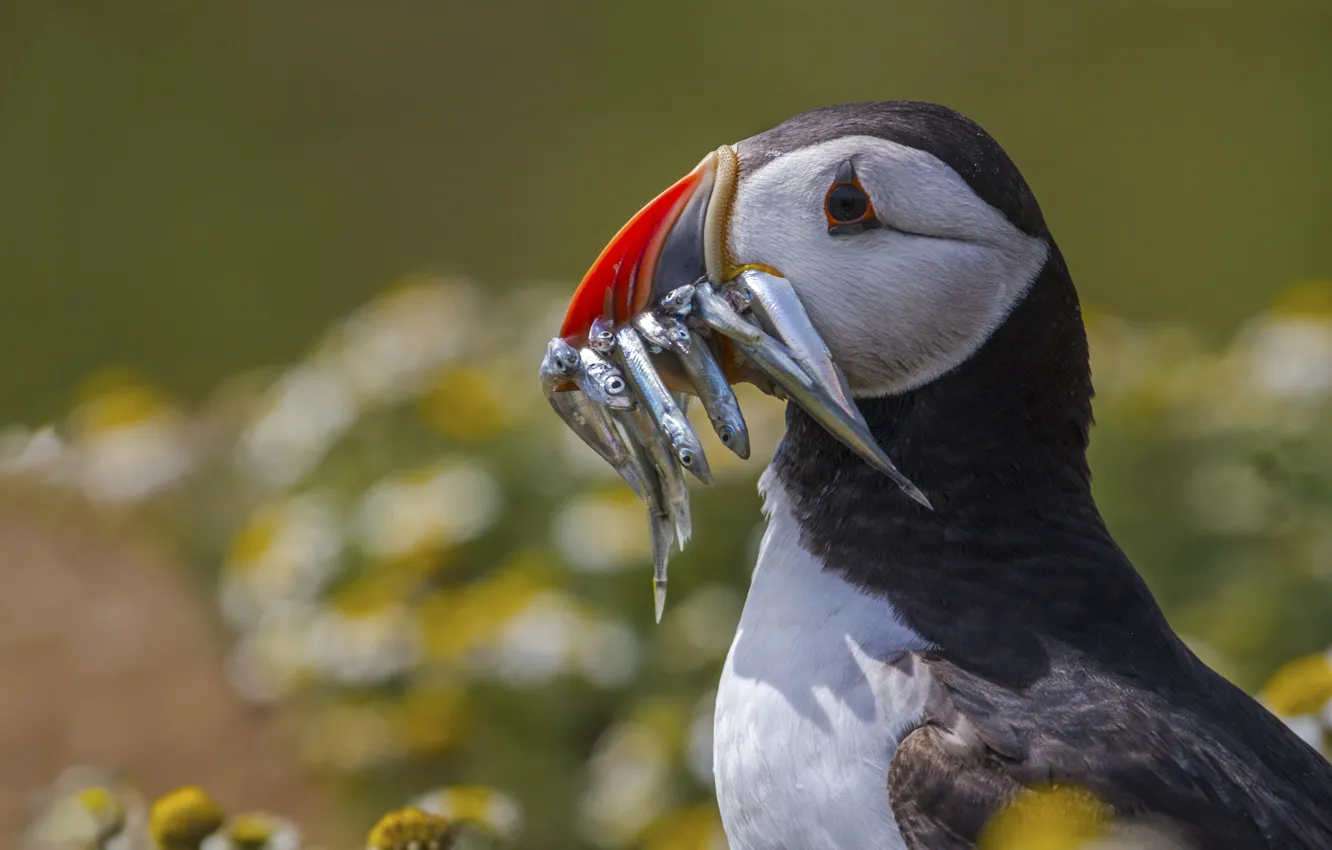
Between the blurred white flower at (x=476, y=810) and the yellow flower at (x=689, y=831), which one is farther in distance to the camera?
the yellow flower at (x=689, y=831)

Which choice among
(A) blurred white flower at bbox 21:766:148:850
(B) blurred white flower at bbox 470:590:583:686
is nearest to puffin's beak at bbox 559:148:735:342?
(A) blurred white flower at bbox 21:766:148:850

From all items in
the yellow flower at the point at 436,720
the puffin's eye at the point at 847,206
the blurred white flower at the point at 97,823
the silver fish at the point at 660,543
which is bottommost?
the yellow flower at the point at 436,720

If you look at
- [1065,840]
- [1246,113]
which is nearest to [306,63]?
[1246,113]

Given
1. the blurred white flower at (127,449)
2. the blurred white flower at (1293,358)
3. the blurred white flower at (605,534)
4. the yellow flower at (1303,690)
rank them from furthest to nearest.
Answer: the blurred white flower at (127,449)
the blurred white flower at (1293,358)
the blurred white flower at (605,534)
the yellow flower at (1303,690)

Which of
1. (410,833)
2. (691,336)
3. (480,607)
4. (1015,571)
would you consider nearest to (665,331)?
(691,336)

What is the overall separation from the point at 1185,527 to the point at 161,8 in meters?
10.8

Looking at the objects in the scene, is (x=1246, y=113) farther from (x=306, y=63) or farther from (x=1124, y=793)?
(x=1124, y=793)

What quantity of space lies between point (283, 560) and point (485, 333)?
1401 mm

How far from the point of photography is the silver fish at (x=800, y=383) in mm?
2293

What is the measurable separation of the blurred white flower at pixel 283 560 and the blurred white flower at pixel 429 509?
13 centimetres

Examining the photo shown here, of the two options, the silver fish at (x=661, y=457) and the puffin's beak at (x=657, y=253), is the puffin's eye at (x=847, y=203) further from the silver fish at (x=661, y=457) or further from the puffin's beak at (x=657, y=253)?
the silver fish at (x=661, y=457)

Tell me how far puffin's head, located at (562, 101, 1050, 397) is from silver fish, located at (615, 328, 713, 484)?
48 millimetres

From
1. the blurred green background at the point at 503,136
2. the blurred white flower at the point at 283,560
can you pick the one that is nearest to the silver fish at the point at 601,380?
the blurred white flower at the point at 283,560

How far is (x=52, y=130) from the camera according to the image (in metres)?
11.7
